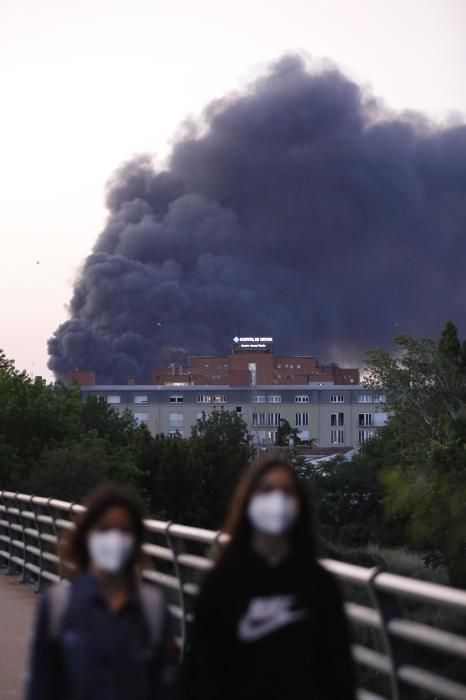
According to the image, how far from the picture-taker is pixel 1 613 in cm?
1602

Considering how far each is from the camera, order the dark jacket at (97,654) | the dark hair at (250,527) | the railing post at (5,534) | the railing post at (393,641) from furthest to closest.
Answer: the railing post at (5,534)
the railing post at (393,641)
the dark hair at (250,527)
the dark jacket at (97,654)

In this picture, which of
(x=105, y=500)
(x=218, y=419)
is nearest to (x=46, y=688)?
(x=105, y=500)

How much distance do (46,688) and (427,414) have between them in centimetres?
10226

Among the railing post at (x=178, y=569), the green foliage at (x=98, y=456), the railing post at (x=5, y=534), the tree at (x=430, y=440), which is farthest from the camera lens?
the tree at (x=430, y=440)

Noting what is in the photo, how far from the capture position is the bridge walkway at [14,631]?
11.5 metres

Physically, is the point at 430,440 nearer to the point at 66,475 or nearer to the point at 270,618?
the point at 66,475

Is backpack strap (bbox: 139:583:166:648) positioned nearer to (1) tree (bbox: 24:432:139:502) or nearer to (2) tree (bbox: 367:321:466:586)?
(1) tree (bbox: 24:432:139:502)

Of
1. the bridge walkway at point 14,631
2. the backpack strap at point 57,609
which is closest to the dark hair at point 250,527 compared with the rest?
Result: the backpack strap at point 57,609

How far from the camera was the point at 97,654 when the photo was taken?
16.5ft

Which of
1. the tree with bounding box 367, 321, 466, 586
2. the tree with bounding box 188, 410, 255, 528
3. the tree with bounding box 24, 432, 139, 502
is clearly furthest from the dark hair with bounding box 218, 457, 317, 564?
the tree with bounding box 188, 410, 255, 528

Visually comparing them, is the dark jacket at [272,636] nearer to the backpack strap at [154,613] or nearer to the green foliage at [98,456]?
the backpack strap at [154,613]

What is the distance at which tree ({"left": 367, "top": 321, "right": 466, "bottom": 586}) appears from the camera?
75812 millimetres

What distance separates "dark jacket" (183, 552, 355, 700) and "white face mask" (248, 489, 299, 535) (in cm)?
12

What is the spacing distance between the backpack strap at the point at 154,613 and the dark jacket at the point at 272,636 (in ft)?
0.42
